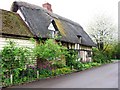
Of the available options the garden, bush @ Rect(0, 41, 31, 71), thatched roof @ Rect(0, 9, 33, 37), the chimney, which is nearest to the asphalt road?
the garden

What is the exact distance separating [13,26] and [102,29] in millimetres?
35452

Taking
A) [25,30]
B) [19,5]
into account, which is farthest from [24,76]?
[19,5]

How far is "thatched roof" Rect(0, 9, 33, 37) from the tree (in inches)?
1267

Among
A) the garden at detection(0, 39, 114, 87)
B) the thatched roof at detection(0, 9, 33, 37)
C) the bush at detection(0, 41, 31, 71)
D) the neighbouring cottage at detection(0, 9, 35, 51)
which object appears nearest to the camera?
the garden at detection(0, 39, 114, 87)

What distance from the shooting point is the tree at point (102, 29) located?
55281 millimetres

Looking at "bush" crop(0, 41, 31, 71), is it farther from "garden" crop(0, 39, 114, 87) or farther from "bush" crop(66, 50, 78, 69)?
"bush" crop(66, 50, 78, 69)

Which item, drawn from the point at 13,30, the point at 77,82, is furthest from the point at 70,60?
the point at 77,82

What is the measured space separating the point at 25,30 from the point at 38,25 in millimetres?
3607

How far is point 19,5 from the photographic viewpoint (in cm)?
2748

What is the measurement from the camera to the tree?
55.3m

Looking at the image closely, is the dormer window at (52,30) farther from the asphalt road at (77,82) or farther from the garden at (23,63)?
the asphalt road at (77,82)

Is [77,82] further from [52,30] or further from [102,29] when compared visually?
[102,29]

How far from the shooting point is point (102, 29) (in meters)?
55.0

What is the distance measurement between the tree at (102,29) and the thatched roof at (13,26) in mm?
32169
